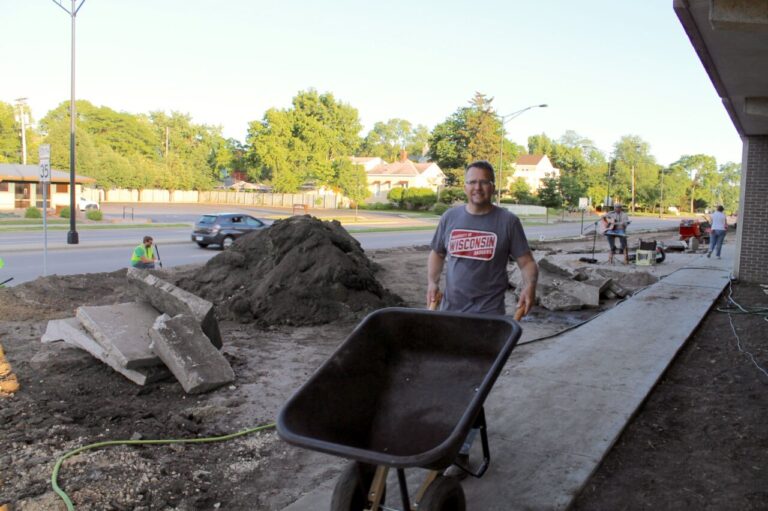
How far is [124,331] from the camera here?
A: 19.9 ft

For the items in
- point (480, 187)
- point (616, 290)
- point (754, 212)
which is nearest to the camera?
point (480, 187)

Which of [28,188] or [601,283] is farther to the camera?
[28,188]

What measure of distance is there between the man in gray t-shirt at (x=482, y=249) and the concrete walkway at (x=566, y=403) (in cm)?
111

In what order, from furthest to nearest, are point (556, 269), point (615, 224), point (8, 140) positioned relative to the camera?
point (8, 140) → point (615, 224) → point (556, 269)

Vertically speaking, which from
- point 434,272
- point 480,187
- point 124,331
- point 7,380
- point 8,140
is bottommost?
point 7,380

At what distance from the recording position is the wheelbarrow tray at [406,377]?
10.9 ft

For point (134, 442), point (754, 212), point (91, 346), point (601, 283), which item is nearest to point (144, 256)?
point (91, 346)

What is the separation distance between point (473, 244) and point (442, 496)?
1.66 meters

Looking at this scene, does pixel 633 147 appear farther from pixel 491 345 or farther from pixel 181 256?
pixel 491 345

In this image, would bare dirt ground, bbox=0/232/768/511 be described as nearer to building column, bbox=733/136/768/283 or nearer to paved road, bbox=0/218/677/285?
building column, bbox=733/136/768/283

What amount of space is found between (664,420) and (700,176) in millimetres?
131801

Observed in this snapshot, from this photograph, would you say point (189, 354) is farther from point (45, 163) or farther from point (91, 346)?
point (45, 163)

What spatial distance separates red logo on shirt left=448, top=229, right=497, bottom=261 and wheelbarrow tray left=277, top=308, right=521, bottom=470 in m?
0.58

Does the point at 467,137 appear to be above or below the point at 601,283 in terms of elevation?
above
